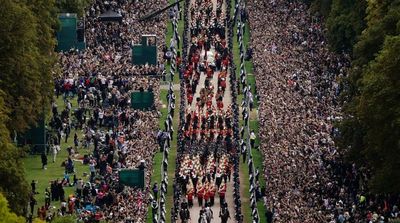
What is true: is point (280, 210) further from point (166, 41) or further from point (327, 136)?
point (166, 41)

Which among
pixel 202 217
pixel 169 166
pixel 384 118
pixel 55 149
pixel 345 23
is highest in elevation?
pixel 345 23

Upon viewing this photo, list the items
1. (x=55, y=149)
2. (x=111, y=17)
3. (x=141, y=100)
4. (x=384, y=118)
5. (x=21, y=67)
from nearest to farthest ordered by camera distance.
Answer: (x=384, y=118), (x=21, y=67), (x=55, y=149), (x=141, y=100), (x=111, y=17)

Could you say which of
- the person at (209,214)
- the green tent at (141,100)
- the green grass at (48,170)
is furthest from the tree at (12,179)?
the green tent at (141,100)

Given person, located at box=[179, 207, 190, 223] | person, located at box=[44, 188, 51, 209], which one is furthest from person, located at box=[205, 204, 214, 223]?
person, located at box=[44, 188, 51, 209]

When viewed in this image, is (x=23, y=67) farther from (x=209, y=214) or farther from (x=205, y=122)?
(x=209, y=214)

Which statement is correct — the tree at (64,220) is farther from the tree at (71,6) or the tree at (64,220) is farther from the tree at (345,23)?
the tree at (71,6)

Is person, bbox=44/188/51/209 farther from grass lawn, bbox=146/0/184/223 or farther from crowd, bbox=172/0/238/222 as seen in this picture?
crowd, bbox=172/0/238/222

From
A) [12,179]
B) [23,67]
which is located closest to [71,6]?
[23,67]
